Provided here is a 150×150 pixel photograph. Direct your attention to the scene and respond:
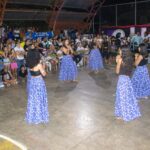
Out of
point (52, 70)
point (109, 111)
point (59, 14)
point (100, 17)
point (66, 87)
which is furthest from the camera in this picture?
point (100, 17)

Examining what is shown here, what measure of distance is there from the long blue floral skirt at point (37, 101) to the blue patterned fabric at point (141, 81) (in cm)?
274

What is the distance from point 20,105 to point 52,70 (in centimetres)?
530

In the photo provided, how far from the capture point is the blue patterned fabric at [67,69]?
10.3m

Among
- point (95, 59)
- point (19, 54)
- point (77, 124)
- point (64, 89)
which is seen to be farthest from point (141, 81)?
point (19, 54)

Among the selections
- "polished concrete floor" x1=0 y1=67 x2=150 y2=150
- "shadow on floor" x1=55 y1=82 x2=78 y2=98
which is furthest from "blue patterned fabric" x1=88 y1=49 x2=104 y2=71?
"polished concrete floor" x1=0 y1=67 x2=150 y2=150

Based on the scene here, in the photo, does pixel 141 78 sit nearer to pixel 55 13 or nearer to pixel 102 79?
pixel 102 79

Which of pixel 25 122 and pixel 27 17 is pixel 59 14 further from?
pixel 25 122

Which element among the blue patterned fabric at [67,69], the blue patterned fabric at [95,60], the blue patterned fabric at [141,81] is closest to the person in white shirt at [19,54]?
the blue patterned fabric at [67,69]

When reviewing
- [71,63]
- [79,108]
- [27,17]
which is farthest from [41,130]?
[27,17]

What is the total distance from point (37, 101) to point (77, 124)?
0.99 metres

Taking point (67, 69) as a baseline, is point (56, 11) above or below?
above

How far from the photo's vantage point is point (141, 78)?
25.8ft

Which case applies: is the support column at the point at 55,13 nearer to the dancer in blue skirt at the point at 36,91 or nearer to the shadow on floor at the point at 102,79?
the shadow on floor at the point at 102,79

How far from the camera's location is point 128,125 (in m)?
6.23
